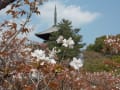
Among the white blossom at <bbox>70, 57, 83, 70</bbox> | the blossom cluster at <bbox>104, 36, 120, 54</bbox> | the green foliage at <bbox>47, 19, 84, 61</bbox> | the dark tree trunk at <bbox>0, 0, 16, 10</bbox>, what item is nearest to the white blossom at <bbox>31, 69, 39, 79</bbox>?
the white blossom at <bbox>70, 57, 83, 70</bbox>

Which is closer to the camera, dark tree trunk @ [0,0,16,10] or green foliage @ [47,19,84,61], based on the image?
dark tree trunk @ [0,0,16,10]

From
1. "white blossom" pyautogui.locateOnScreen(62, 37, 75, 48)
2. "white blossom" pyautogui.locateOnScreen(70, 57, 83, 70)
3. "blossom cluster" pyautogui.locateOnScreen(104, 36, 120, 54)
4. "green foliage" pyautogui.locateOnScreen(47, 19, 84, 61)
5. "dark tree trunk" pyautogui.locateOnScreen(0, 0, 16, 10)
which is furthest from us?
"green foliage" pyautogui.locateOnScreen(47, 19, 84, 61)

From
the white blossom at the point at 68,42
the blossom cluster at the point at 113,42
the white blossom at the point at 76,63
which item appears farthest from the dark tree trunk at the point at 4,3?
the blossom cluster at the point at 113,42

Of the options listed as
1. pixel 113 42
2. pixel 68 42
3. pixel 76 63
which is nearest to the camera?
pixel 76 63

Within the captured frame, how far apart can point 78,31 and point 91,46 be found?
1304 centimetres

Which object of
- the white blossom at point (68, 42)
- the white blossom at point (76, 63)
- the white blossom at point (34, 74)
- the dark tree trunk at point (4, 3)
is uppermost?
the dark tree trunk at point (4, 3)

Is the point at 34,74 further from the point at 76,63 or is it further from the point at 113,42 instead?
the point at 113,42

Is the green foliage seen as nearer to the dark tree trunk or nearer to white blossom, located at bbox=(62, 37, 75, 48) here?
white blossom, located at bbox=(62, 37, 75, 48)

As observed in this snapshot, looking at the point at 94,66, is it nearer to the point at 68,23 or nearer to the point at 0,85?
the point at 68,23

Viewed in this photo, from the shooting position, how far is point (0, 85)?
5.84m

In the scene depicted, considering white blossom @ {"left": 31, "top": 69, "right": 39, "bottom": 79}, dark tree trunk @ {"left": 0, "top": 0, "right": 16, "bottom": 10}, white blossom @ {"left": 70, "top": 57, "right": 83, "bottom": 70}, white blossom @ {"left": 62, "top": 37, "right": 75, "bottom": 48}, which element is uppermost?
dark tree trunk @ {"left": 0, "top": 0, "right": 16, "bottom": 10}

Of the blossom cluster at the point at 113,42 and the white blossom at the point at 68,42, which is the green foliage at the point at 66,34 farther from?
the white blossom at the point at 68,42

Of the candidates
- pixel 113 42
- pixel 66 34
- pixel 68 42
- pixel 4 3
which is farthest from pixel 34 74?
pixel 66 34

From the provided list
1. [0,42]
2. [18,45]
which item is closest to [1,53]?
[0,42]
